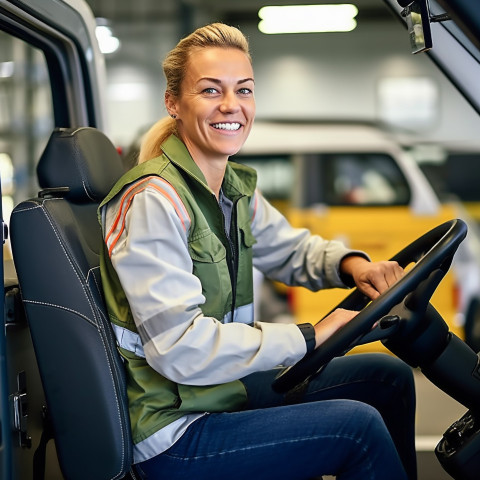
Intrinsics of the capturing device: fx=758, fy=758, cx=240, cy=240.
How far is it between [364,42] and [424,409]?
8457 mm

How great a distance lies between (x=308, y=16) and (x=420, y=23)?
209 inches

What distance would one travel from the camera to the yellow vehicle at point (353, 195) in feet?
17.7

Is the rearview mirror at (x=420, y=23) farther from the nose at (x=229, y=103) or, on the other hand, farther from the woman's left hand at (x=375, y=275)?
the woman's left hand at (x=375, y=275)

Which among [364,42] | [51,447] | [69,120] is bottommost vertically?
[51,447]

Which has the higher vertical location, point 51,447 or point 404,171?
point 404,171

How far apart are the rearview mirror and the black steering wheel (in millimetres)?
406

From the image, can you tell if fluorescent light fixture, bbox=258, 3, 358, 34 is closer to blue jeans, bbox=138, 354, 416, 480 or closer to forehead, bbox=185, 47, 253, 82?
forehead, bbox=185, 47, 253, 82

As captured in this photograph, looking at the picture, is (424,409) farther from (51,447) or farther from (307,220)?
(51,447)

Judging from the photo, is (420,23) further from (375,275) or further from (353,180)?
(353,180)

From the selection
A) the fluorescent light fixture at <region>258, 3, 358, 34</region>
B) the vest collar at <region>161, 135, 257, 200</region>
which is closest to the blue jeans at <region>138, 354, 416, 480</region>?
the vest collar at <region>161, 135, 257, 200</region>

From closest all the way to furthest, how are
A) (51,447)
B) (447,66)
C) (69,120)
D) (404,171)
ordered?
1. (447,66)
2. (51,447)
3. (69,120)
4. (404,171)

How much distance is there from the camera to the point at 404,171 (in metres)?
5.79

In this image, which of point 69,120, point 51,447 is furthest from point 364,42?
point 51,447

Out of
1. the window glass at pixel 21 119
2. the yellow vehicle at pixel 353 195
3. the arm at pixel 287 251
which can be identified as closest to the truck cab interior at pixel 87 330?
the arm at pixel 287 251
